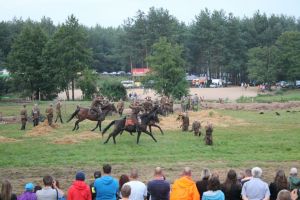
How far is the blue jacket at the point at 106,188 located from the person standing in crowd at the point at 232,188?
256 cm

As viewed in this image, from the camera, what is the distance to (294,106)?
57.1 meters

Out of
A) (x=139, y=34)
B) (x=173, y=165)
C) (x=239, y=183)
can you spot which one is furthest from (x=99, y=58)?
(x=239, y=183)

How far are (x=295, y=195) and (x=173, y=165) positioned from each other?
38.5ft

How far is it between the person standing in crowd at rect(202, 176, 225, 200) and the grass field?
30.2 feet

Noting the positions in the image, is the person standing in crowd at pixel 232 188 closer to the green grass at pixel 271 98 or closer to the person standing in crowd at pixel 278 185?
the person standing in crowd at pixel 278 185

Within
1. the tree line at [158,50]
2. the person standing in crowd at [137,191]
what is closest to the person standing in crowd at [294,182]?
the person standing in crowd at [137,191]

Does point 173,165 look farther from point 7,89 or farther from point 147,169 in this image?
point 7,89

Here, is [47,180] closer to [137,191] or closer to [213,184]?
[137,191]

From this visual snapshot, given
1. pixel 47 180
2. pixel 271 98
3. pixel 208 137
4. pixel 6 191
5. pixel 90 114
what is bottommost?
pixel 208 137

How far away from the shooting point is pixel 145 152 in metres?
26.7

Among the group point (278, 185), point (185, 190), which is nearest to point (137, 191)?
point (185, 190)

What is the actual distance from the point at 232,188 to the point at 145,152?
14.4 meters

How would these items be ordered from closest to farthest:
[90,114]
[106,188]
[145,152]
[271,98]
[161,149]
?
1. [106,188]
2. [145,152]
3. [161,149]
4. [90,114]
5. [271,98]

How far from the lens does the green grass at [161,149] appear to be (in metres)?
24.5
